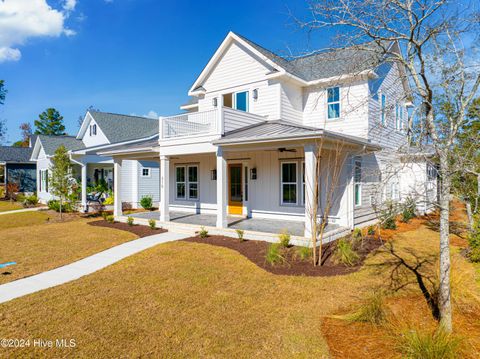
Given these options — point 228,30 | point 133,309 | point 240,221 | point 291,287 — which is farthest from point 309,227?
point 228,30

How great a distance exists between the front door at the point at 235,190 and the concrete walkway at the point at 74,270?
13.6ft

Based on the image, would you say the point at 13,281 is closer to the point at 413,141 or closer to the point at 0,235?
the point at 0,235

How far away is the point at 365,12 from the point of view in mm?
4980

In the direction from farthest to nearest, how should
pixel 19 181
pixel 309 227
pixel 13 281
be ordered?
1. pixel 19 181
2. pixel 309 227
3. pixel 13 281

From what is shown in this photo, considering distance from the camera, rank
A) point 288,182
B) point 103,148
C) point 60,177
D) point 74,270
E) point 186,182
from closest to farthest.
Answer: point 74,270 < point 288,182 < point 186,182 < point 60,177 < point 103,148

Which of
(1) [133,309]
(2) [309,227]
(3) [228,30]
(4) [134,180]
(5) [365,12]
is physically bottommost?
(1) [133,309]

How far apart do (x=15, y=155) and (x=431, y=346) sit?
40599 millimetres

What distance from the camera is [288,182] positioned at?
43.2ft

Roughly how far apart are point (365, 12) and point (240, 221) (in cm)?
950

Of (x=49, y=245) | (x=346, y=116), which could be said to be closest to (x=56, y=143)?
(x=49, y=245)

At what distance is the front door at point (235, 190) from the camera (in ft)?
48.0

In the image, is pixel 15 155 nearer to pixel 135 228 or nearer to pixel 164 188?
pixel 135 228

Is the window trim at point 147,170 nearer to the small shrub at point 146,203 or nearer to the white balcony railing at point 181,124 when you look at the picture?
the small shrub at point 146,203

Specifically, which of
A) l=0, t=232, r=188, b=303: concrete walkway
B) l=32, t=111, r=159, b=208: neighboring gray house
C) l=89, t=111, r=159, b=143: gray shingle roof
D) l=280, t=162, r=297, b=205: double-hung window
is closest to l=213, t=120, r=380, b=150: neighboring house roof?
l=280, t=162, r=297, b=205: double-hung window
